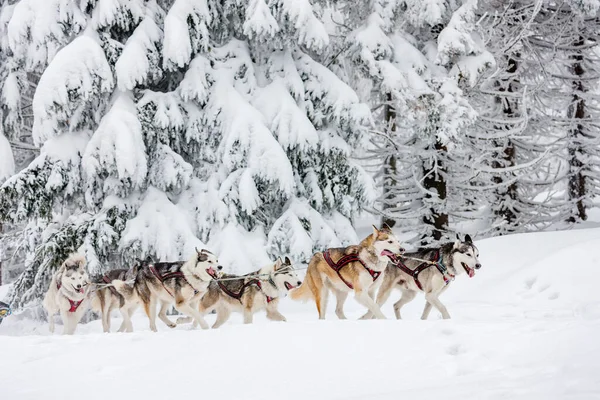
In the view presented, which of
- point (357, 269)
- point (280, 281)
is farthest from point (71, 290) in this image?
point (357, 269)

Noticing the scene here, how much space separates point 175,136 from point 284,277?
4949 millimetres

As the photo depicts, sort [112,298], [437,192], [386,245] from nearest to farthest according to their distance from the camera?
[386,245] < [112,298] < [437,192]

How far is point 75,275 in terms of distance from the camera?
882 centimetres

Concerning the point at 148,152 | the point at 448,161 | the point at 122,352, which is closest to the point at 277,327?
the point at 122,352

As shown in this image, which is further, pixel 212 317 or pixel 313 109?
pixel 313 109

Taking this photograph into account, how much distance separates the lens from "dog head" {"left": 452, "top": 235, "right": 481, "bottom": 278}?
24.6ft

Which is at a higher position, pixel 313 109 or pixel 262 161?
pixel 313 109

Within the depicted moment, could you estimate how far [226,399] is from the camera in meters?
4.93

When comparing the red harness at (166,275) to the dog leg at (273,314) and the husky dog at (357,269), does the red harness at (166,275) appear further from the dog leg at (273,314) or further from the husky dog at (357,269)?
the husky dog at (357,269)

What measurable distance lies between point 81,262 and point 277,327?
3.82 m

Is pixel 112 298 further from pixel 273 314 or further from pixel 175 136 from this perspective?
pixel 175 136

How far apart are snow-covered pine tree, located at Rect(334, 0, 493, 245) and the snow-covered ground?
6324 millimetres

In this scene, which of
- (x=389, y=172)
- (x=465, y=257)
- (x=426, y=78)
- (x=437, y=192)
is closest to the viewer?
(x=465, y=257)

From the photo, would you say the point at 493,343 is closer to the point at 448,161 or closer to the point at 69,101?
the point at 69,101
